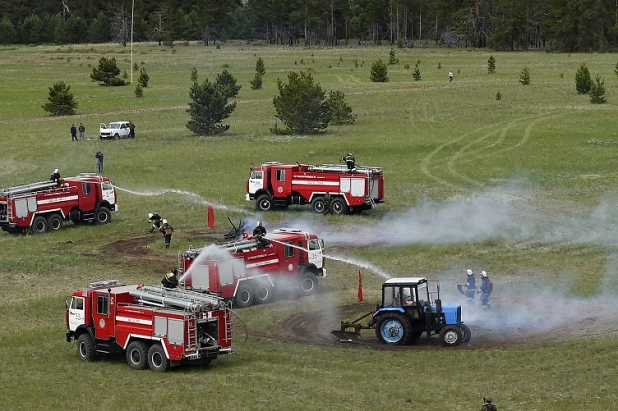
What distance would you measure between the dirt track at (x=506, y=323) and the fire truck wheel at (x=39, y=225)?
21.8 metres

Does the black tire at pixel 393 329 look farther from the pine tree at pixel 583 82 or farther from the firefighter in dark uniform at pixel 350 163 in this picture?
the pine tree at pixel 583 82

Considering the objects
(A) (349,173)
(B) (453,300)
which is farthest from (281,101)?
(B) (453,300)

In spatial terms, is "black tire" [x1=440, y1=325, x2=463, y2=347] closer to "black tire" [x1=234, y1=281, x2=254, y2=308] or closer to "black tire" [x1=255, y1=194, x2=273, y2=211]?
"black tire" [x1=234, y1=281, x2=254, y2=308]

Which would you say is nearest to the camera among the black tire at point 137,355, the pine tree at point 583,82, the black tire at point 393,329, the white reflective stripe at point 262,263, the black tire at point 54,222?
the black tire at point 137,355

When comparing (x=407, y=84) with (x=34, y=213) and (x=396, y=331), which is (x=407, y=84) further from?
(x=396, y=331)

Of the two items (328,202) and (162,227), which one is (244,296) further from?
(328,202)

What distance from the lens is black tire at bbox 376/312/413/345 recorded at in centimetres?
3581

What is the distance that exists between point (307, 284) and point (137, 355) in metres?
12.7

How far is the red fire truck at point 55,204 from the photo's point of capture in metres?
59.2

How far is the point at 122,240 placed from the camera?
58188 millimetres

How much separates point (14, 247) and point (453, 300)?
2446cm

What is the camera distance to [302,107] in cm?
9644

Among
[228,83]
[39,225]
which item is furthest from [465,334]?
[228,83]

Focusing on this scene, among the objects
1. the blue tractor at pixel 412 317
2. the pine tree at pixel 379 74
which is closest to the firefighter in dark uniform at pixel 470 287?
the blue tractor at pixel 412 317
